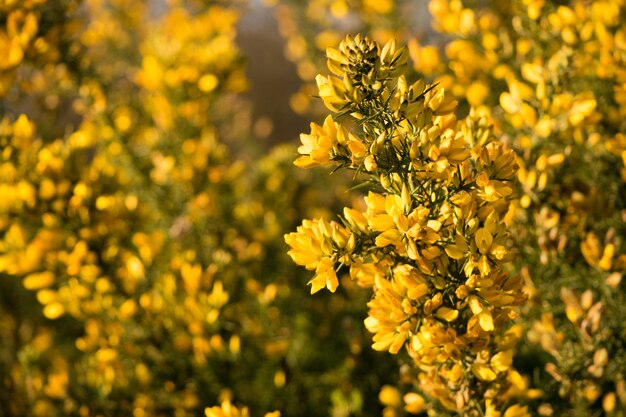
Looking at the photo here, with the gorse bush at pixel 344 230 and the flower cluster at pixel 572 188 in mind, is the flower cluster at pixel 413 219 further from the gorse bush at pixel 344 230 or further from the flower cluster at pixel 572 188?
the flower cluster at pixel 572 188

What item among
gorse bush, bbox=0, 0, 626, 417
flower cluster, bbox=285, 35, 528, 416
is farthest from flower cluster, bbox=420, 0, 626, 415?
flower cluster, bbox=285, 35, 528, 416

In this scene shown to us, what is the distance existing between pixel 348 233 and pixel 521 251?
2.33 feet

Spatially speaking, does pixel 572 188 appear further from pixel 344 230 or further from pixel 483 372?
pixel 344 230

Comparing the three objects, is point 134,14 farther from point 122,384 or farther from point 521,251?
point 521,251

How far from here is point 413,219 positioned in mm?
859

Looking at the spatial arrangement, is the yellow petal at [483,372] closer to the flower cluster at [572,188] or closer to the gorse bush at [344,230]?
the gorse bush at [344,230]

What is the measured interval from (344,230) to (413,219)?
0.14 metres

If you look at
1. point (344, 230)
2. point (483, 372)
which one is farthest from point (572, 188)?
point (344, 230)

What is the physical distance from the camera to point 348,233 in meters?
0.95

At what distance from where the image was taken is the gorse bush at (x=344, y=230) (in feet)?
2.99

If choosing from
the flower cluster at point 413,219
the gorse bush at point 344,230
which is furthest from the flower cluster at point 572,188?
the flower cluster at point 413,219

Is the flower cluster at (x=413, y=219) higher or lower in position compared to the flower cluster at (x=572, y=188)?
higher

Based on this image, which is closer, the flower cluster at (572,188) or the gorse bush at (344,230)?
the gorse bush at (344,230)

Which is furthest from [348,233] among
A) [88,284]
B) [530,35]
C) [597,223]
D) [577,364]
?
[88,284]
